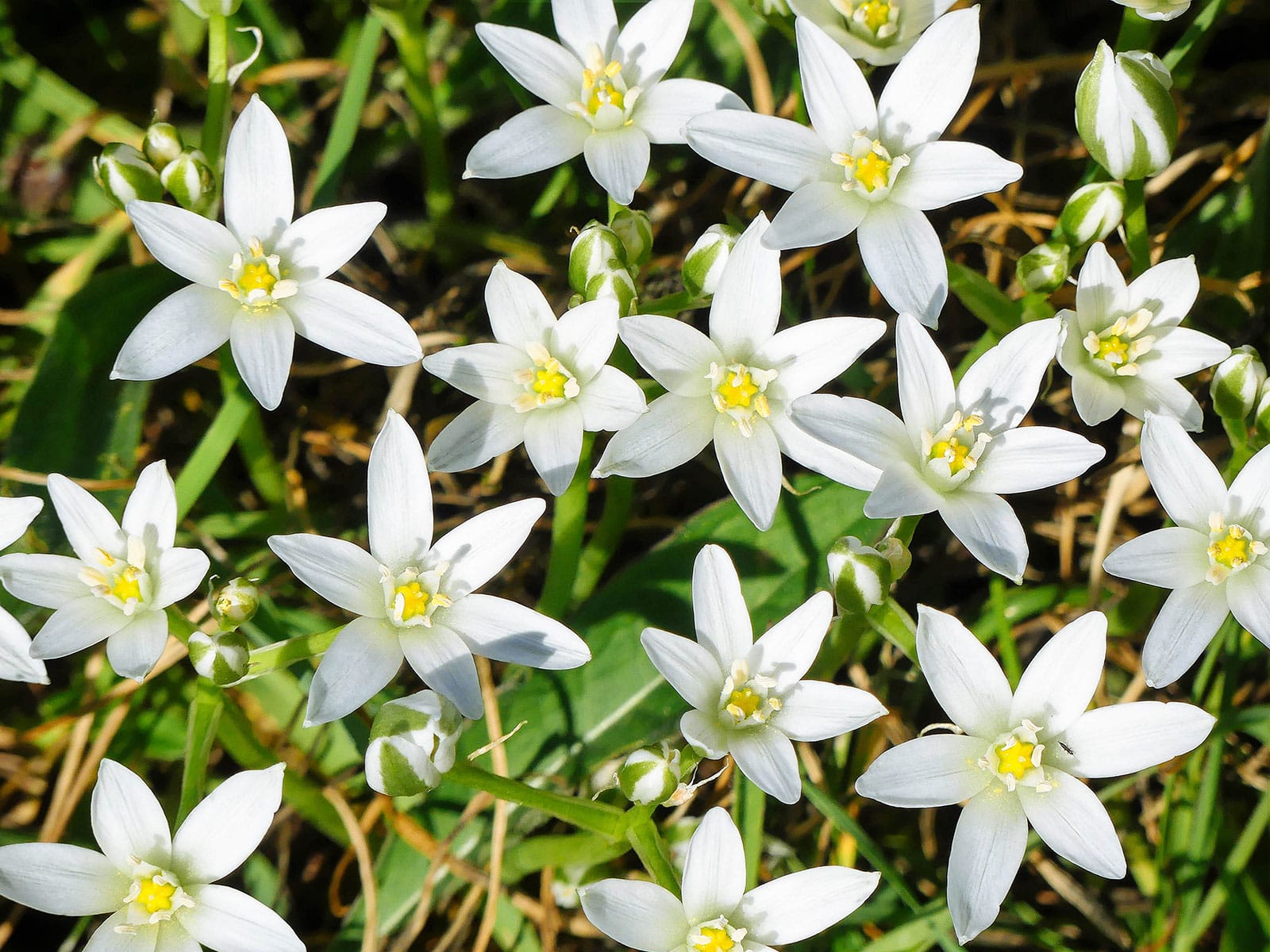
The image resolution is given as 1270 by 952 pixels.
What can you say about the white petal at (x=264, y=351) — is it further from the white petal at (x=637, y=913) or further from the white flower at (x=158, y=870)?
the white petal at (x=637, y=913)

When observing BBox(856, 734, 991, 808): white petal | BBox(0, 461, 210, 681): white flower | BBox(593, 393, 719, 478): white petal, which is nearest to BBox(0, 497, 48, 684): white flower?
BBox(0, 461, 210, 681): white flower

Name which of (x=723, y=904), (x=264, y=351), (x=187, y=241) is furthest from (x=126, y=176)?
(x=723, y=904)

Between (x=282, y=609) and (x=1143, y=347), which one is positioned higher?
(x=1143, y=347)

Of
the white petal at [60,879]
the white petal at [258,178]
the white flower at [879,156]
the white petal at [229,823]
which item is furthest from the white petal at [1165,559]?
the white petal at [60,879]

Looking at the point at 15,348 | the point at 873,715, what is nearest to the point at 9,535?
the point at 15,348

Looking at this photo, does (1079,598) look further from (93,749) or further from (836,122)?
(93,749)

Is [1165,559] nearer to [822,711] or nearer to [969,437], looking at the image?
[969,437]
